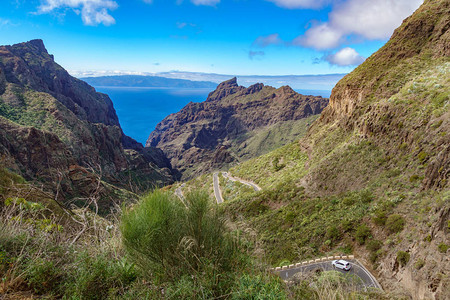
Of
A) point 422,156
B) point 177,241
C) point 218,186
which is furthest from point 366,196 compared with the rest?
point 218,186

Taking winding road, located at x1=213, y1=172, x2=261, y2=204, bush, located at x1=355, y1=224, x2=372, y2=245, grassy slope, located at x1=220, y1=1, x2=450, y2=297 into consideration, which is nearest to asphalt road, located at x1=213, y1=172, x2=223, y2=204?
winding road, located at x1=213, y1=172, x2=261, y2=204

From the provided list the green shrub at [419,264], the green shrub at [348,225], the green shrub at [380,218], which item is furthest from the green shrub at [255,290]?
the green shrub at [348,225]

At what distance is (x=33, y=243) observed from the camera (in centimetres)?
406

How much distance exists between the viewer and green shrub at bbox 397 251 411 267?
1288 centimetres

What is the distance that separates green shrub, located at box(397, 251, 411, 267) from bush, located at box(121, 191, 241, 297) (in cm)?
1349

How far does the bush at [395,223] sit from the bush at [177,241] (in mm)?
16579

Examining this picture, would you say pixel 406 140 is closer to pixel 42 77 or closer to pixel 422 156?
pixel 422 156

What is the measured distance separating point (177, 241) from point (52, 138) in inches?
2033

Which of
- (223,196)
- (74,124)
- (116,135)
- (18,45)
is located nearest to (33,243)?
(223,196)

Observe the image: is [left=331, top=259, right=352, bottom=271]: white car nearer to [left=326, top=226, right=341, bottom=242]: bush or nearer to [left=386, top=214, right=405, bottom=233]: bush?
[left=326, top=226, right=341, bottom=242]: bush

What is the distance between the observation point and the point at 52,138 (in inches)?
1766

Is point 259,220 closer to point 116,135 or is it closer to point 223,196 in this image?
point 223,196

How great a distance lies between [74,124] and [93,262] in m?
76.8

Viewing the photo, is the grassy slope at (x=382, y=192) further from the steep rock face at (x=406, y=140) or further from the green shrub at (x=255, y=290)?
the green shrub at (x=255, y=290)
